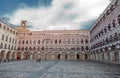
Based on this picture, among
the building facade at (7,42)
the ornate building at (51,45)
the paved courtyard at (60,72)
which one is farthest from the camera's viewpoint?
the ornate building at (51,45)

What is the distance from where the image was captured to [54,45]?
149 ft

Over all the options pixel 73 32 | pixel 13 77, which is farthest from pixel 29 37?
pixel 13 77

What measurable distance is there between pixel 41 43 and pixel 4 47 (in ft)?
48.2

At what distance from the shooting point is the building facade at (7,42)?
35219 mm

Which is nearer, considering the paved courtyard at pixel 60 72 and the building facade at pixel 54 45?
the paved courtyard at pixel 60 72

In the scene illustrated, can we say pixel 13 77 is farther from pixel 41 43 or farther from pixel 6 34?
pixel 41 43

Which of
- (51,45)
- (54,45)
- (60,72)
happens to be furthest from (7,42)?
(60,72)

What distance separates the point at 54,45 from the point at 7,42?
18.0 meters

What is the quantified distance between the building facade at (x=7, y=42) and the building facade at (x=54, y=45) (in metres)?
3.21

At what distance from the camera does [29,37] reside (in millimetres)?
47188

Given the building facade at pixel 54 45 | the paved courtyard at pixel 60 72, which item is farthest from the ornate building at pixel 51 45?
the paved courtyard at pixel 60 72

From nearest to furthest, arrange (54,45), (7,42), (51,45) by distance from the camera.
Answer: (7,42) → (54,45) → (51,45)

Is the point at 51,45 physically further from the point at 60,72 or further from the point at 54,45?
the point at 60,72

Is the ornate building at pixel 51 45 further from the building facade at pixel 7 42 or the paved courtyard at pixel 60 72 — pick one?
the paved courtyard at pixel 60 72
